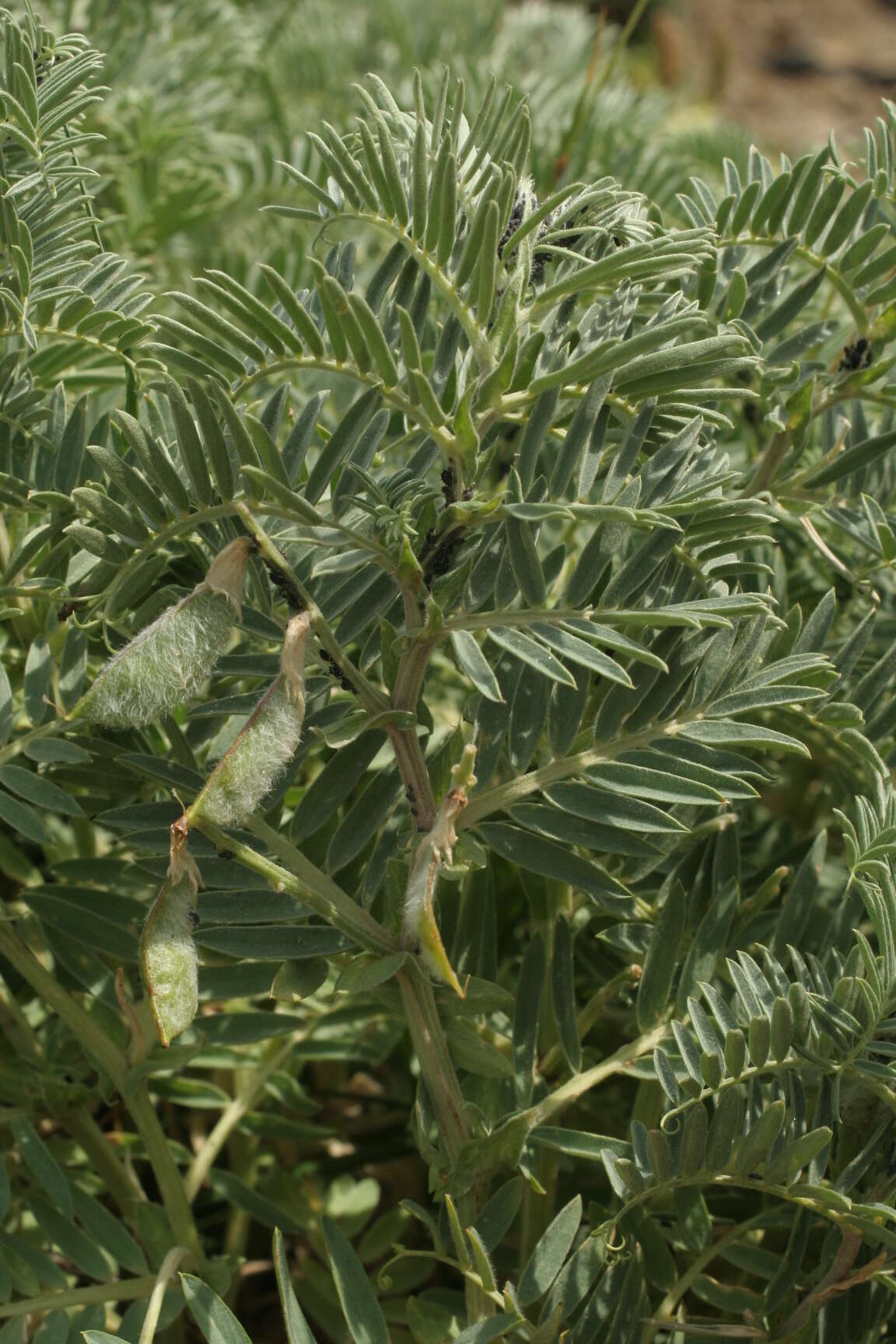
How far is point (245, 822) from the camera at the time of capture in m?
0.53

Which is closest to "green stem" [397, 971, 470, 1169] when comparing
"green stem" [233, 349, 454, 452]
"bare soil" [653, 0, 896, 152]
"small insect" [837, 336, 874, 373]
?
"green stem" [233, 349, 454, 452]

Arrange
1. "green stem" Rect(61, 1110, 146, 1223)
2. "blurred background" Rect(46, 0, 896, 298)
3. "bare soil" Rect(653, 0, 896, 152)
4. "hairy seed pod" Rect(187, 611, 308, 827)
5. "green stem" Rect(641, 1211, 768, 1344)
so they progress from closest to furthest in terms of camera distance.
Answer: "hairy seed pod" Rect(187, 611, 308, 827)
"green stem" Rect(641, 1211, 768, 1344)
"green stem" Rect(61, 1110, 146, 1223)
"blurred background" Rect(46, 0, 896, 298)
"bare soil" Rect(653, 0, 896, 152)

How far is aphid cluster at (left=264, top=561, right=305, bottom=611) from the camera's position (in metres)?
0.49

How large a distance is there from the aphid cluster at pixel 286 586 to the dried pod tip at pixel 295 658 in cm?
3

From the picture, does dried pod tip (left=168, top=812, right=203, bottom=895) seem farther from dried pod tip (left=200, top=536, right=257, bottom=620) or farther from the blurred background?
the blurred background

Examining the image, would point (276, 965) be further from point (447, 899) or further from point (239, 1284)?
point (239, 1284)

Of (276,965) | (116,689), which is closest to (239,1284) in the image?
(276,965)

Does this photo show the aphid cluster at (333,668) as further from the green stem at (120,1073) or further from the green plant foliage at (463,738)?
the green stem at (120,1073)

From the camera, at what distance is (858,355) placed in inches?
26.6

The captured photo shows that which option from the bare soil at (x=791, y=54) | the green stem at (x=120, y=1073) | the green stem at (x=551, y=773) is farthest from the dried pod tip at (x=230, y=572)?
the bare soil at (x=791, y=54)

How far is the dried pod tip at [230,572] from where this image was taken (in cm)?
A: 47

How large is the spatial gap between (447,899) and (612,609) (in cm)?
20

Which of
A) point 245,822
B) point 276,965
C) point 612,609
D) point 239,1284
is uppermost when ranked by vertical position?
point 612,609

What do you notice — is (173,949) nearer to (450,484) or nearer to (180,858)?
(180,858)
